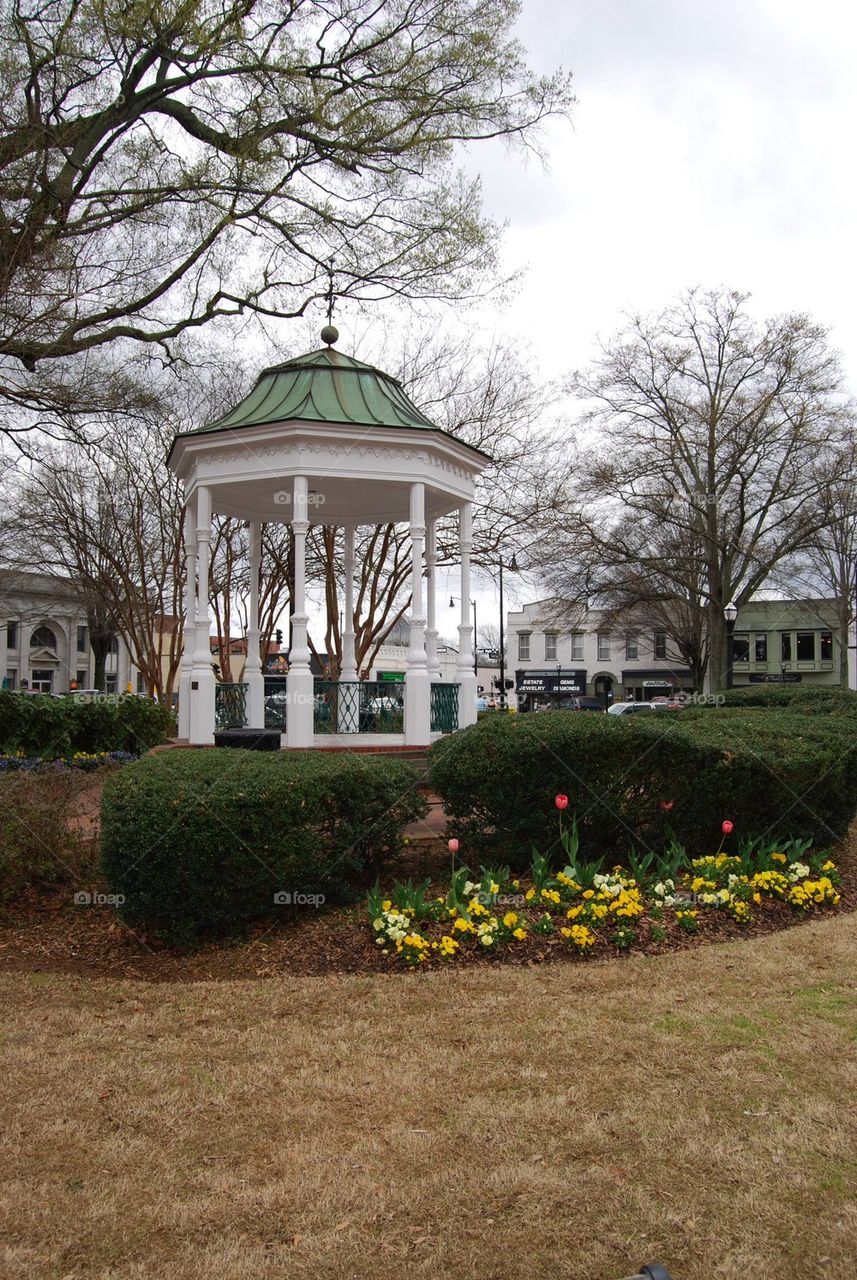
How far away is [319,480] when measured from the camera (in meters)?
13.4

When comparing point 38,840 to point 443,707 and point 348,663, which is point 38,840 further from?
point 348,663

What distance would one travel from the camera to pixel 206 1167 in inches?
140

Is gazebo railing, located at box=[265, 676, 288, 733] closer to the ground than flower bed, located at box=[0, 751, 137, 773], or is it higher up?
higher up

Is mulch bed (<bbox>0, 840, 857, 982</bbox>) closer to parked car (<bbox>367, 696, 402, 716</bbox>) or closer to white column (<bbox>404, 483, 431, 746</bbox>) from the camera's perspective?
white column (<bbox>404, 483, 431, 746</bbox>)

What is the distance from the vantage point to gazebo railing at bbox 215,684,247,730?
13828mm

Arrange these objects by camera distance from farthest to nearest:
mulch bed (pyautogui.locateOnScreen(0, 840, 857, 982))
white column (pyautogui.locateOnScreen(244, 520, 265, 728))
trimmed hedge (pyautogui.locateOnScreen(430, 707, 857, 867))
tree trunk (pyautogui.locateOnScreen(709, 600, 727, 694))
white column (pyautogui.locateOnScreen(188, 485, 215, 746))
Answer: tree trunk (pyautogui.locateOnScreen(709, 600, 727, 694)), white column (pyautogui.locateOnScreen(244, 520, 265, 728)), white column (pyautogui.locateOnScreen(188, 485, 215, 746)), trimmed hedge (pyautogui.locateOnScreen(430, 707, 857, 867)), mulch bed (pyautogui.locateOnScreen(0, 840, 857, 982))

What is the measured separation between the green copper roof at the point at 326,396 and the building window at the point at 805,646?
58.6 metres

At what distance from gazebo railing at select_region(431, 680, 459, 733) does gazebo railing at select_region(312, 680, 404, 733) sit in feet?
1.78

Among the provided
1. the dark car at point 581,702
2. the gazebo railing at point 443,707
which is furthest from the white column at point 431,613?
the dark car at point 581,702

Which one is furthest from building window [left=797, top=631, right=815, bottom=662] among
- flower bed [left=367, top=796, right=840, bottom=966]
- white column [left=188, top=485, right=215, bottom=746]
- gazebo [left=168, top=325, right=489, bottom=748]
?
flower bed [left=367, top=796, right=840, bottom=966]

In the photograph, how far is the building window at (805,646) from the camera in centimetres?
6619

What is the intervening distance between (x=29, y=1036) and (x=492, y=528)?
17.2m

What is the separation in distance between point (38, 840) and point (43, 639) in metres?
67.9

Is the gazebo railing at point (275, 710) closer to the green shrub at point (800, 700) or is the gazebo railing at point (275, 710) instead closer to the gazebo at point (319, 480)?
the gazebo at point (319, 480)
